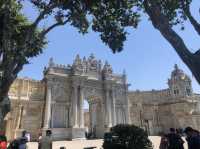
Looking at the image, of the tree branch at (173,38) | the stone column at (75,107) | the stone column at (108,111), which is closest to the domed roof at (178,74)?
the stone column at (108,111)

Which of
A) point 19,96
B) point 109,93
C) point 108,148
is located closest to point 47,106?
point 19,96

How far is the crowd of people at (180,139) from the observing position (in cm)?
644

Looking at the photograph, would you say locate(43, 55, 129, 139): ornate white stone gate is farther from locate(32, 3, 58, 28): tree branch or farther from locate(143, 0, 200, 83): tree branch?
locate(143, 0, 200, 83): tree branch

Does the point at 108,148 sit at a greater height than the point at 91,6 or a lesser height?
lesser

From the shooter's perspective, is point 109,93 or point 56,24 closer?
point 56,24

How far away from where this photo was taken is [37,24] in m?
12.0

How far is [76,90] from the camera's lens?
31.8 metres

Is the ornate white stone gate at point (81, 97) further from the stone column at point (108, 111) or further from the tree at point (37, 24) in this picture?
the tree at point (37, 24)

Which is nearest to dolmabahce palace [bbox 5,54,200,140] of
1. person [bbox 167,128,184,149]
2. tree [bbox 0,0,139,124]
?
tree [bbox 0,0,139,124]

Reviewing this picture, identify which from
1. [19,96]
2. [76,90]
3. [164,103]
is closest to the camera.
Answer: [19,96]

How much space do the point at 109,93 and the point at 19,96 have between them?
13.6 m

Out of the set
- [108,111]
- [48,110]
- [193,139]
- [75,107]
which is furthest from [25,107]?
[193,139]

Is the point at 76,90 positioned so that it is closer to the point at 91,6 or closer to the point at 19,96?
the point at 19,96

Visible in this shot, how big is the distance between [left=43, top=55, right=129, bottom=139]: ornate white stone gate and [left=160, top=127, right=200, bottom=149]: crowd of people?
22.4 metres
